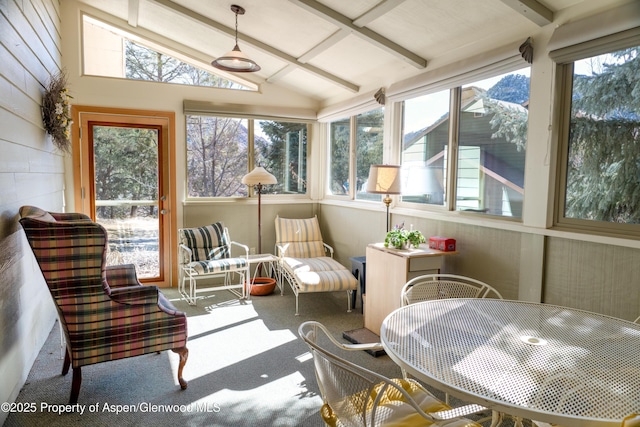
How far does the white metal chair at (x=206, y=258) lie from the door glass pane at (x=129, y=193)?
51 cm

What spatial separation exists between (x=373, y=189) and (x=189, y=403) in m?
2.17

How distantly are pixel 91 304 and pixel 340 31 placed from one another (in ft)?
9.22

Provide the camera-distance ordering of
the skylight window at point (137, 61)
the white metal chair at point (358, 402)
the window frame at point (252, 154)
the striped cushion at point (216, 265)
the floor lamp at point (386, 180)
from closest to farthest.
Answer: the white metal chair at point (358, 402), the floor lamp at point (386, 180), the striped cushion at point (216, 265), the skylight window at point (137, 61), the window frame at point (252, 154)

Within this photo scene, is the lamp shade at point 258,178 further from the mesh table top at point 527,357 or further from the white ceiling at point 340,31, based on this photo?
the mesh table top at point 527,357

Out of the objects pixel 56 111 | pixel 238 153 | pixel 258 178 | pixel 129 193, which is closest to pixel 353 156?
pixel 258 178

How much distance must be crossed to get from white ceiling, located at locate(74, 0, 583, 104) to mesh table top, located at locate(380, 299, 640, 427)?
1.87 m

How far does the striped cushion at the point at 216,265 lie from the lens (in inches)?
168

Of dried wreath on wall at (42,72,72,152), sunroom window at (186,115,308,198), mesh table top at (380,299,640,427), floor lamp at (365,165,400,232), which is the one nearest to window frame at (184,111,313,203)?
sunroom window at (186,115,308,198)

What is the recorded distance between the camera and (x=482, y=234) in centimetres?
310

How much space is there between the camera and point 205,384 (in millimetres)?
2648

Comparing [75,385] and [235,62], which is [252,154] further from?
[75,385]

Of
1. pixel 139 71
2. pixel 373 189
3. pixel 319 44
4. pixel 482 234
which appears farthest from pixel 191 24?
pixel 482 234

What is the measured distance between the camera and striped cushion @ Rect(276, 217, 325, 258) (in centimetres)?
502

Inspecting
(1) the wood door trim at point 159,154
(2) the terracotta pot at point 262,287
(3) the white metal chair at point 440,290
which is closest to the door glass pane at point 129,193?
(1) the wood door trim at point 159,154
